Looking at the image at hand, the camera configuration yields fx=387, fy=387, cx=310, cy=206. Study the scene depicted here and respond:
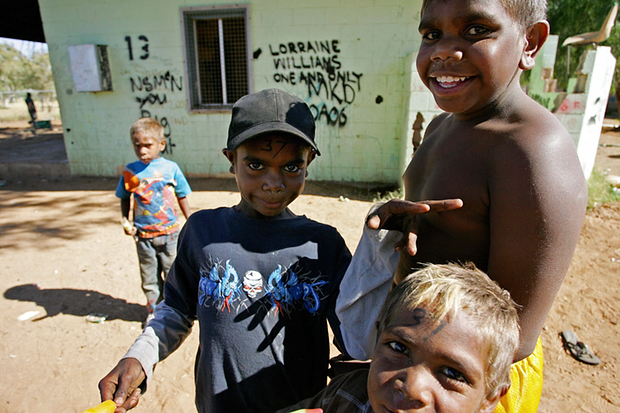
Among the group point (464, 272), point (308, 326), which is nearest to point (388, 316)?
point (464, 272)

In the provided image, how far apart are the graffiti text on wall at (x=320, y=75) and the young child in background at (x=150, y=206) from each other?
4.08 meters

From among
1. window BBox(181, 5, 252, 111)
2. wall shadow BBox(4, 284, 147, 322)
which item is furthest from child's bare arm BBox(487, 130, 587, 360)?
window BBox(181, 5, 252, 111)

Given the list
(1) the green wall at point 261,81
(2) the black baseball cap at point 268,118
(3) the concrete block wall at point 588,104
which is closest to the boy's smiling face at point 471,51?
(2) the black baseball cap at point 268,118

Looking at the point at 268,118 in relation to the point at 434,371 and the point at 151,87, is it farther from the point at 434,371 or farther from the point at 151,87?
the point at 151,87

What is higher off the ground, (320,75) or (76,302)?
(320,75)

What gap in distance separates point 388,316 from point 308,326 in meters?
0.35

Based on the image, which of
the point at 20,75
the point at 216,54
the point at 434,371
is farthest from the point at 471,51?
the point at 20,75

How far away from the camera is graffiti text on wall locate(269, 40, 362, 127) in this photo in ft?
22.0

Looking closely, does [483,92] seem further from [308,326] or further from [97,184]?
[97,184]

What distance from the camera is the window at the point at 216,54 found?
22.5 feet

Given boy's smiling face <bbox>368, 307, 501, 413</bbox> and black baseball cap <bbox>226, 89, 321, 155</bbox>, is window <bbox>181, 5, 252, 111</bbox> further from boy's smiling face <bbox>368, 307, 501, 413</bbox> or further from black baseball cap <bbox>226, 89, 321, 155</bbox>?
boy's smiling face <bbox>368, 307, 501, 413</bbox>

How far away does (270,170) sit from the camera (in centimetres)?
122

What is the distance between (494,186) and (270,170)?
25.4 inches

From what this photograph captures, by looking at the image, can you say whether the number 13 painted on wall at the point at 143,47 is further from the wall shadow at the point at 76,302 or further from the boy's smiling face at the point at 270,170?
the boy's smiling face at the point at 270,170
